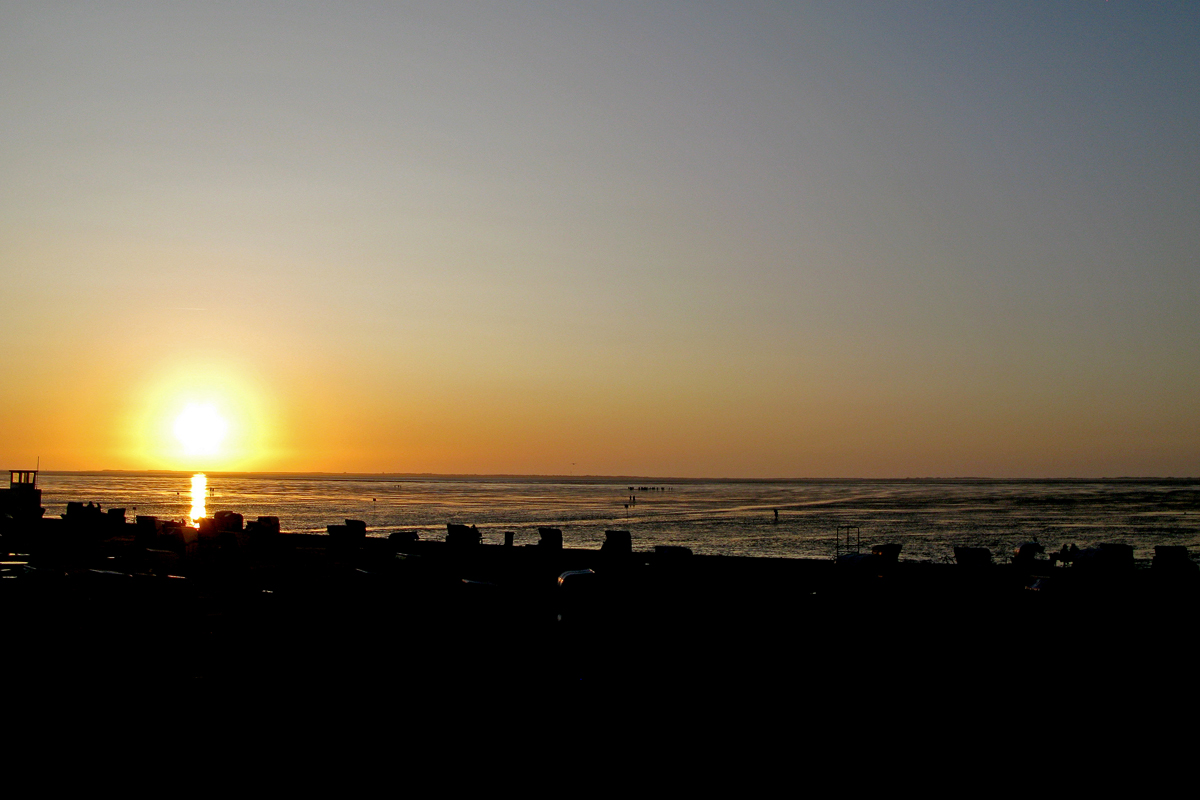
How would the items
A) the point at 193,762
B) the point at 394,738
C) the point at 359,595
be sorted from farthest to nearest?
1. the point at 359,595
2. the point at 394,738
3. the point at 193,762

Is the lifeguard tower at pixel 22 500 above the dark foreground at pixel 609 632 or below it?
above

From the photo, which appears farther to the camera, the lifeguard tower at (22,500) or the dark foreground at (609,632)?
the lifeguard tower at (22,500)

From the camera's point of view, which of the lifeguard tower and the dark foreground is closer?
the dark foreground

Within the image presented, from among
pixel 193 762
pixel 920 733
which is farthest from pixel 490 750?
pixel 920 733

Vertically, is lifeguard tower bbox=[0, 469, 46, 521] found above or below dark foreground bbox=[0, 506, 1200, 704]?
above

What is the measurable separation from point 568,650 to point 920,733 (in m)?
7.62

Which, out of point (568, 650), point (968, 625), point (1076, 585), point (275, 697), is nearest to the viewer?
point (275, 697)

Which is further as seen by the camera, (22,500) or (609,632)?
(22,500)

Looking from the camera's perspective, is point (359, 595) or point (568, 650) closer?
point (568, 650)

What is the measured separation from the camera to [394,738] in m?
14.0

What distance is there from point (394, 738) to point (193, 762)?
292 centimetres

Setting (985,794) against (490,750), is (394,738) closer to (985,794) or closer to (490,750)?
(490,750)

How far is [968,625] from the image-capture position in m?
21.5

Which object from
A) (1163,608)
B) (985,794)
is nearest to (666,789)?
(985,794)
